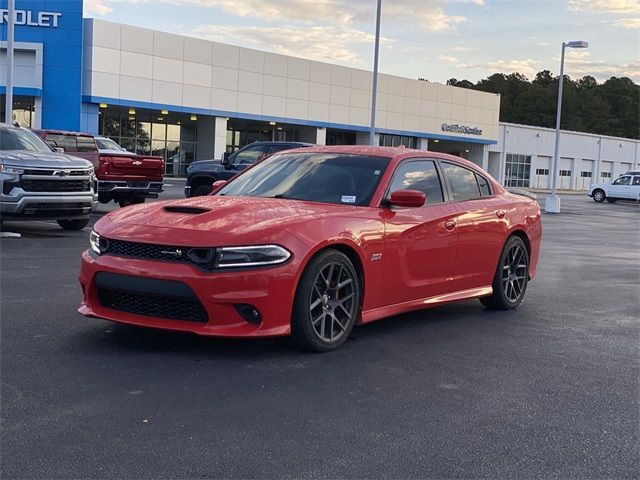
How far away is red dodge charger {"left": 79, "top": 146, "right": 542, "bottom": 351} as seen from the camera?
17.6 ft

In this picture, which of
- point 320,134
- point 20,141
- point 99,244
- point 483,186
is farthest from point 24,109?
point 99,244

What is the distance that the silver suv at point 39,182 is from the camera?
12500 mm

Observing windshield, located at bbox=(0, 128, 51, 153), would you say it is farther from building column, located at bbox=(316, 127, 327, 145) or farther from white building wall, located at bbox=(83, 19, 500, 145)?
building column, located at bbox=(316, 127, 327, 145)

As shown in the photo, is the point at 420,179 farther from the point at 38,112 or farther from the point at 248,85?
the point at 248,85

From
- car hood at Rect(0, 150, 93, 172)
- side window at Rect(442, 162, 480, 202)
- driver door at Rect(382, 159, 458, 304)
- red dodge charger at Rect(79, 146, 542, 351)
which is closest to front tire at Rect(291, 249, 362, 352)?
red dodge charger at Rect(79, 146, 542, 351)

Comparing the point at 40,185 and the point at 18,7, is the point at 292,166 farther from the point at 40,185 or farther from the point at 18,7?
the point at 18,7

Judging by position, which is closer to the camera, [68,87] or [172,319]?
[172,319]

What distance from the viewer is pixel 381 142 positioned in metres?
62.7

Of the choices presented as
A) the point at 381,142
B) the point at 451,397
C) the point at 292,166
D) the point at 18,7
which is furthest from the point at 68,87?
the point at 451,397

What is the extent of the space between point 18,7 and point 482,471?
4405 centimetres

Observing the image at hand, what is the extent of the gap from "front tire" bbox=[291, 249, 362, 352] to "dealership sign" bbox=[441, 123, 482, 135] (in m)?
61.0

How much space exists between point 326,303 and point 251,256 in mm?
745

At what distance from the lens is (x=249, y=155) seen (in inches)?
770

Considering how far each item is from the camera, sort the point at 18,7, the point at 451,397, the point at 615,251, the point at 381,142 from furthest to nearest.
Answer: the point at 381,142, the point at 18,7, the point at 615,251, the point at 451,397
